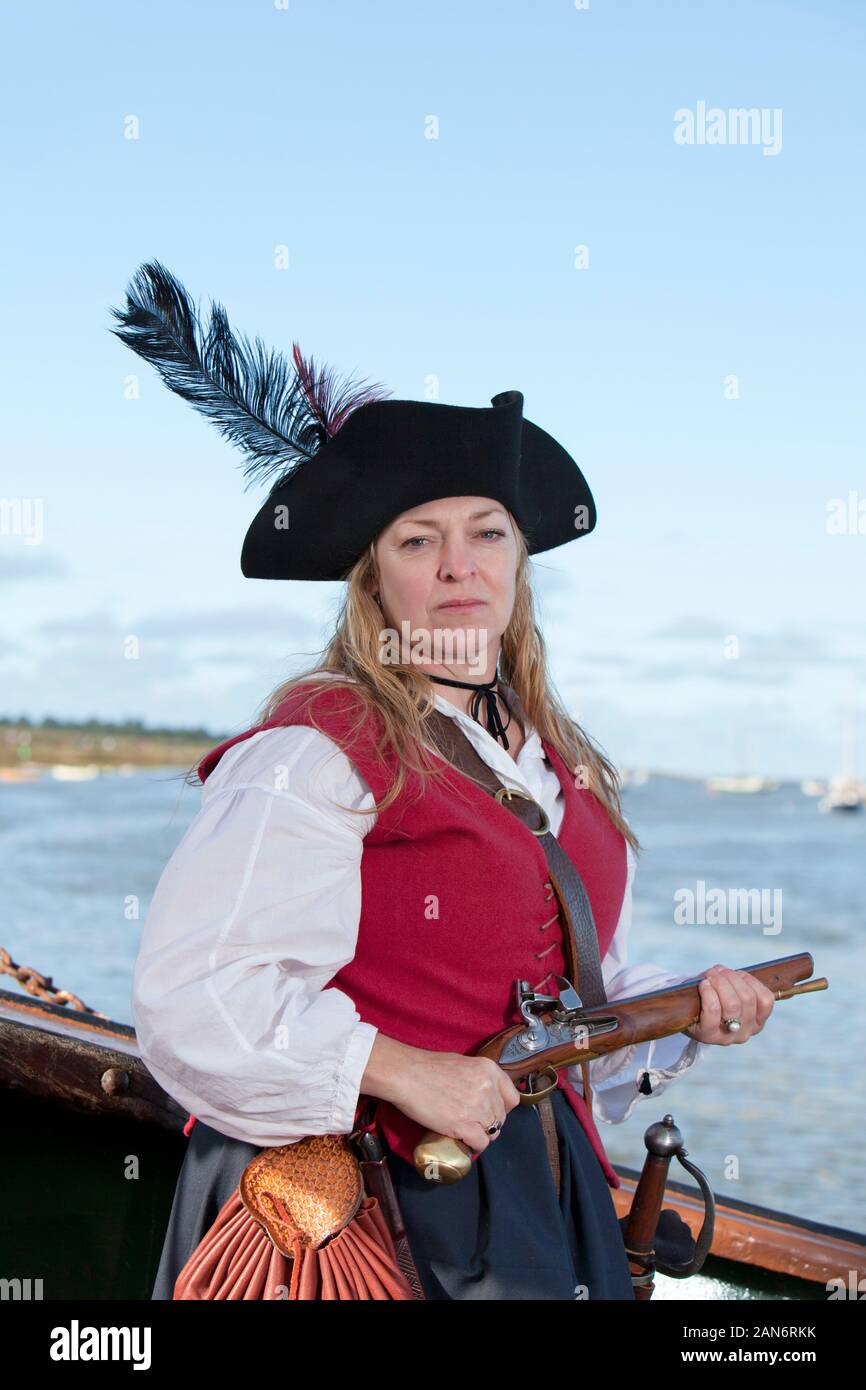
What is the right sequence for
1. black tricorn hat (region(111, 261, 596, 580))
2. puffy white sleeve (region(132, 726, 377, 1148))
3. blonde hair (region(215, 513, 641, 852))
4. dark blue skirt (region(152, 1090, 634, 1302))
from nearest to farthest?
puffy white sleeve (region(132, 726, 377, 1148))
dark blue skirt (region(152, 1090, 634, 1302))
blonde hair (region(215, 513, 641, 852))
black tricorn hat (region(111, 261, 596, 580))

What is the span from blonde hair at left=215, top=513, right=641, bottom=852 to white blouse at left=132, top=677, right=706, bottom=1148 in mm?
91

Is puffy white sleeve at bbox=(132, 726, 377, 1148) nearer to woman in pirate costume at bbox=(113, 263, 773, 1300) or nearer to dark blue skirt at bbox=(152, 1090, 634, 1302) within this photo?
woman in pirate costume at bbox=(113, 263, 773, 1300)

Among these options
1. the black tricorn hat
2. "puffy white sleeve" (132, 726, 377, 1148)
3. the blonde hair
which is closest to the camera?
"puffy white sleeve" (132, 726, 377, 1148)

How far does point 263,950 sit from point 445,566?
807mm

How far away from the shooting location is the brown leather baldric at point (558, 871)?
2.35 m

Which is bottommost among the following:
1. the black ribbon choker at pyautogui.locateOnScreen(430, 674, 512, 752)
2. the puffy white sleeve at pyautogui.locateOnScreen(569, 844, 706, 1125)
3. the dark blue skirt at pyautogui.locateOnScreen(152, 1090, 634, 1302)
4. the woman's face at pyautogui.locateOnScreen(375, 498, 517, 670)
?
the dark blue skirt at pyautogui.locateOnScreen(152, 1090, 634, 1302)

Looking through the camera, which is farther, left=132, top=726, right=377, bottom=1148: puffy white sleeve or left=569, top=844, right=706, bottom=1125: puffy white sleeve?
left=569, top=844, right=706, bottom=1125: puffy white sleeve

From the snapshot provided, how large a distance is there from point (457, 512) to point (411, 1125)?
3.52ft

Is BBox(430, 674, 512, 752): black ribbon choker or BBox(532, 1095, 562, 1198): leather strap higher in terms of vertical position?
BBox(430, 674, 512, 752): black ribbon choker

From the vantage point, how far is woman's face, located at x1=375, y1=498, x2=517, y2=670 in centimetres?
246

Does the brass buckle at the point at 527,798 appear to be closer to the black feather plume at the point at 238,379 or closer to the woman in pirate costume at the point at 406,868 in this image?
the woman in pirate costume at the point at 406,868

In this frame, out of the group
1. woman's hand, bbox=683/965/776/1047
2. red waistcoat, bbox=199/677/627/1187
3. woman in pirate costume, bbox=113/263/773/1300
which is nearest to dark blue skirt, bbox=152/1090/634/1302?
woman in pirate costume, bbox=113/263/773/1300
